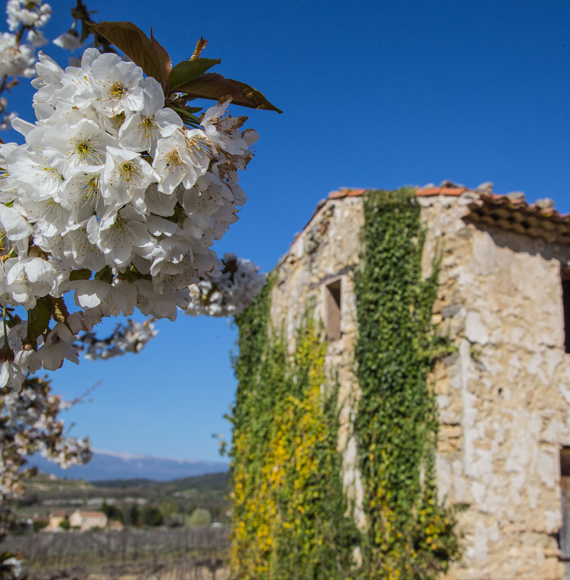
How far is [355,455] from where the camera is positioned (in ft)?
20.0

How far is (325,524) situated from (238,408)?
2912mm

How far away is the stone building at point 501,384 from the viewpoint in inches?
195

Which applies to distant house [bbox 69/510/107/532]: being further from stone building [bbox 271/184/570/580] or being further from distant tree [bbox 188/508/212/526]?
stone building [bbox 271/184/570/580]

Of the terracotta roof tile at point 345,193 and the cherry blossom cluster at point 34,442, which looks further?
the terracotta roof tile at point 345,193

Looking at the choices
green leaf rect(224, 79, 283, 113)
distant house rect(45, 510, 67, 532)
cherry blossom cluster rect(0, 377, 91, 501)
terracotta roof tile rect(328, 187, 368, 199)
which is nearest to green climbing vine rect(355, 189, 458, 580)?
terracotta roof tile rect(328, 187, 368, 199)

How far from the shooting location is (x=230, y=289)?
357cm

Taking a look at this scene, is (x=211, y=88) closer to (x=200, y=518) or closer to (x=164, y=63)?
(x=164, y=63)

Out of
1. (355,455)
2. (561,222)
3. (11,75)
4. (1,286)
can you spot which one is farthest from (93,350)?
(561,222)

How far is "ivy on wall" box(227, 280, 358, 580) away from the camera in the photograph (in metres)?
6.30

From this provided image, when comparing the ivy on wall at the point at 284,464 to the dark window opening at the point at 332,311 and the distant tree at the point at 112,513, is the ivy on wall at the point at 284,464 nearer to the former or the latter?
the dark window opening at the point at 332,311

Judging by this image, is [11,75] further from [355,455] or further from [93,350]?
A: [355,455]

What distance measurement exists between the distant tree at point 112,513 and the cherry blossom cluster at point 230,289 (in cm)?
3034

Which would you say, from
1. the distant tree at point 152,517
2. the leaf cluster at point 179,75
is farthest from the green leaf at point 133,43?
the distant tree at point 152,517

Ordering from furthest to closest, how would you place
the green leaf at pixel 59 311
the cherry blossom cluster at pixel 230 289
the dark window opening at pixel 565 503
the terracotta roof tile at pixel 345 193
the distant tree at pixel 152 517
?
the distant tree at pixel 152 517, the terracotta roof tile at pixel 345 193, the dark window opening at pixel 565 503, the cherry blossom cluster at pixel 230 289, the green leaf at pixel 59 311
